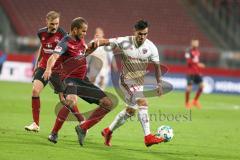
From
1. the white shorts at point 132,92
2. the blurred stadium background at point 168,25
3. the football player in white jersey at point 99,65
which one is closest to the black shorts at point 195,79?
the football player in white jersey at point 99,65

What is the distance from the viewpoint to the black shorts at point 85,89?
1177 cm

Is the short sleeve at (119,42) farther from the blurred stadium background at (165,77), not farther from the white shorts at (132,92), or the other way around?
the blurred stadium background at (165,77)

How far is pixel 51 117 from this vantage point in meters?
16.9

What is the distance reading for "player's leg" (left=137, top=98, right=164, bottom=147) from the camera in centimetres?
1145

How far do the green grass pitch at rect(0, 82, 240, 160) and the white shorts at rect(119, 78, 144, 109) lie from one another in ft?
2.68

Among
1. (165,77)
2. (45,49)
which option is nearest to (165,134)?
(45,49)

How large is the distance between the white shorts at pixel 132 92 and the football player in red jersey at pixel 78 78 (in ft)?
1.21

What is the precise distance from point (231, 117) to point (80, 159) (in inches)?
422

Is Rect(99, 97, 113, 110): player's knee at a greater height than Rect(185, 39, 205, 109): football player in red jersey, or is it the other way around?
Rect(99, 97, 113, 110): player's knee

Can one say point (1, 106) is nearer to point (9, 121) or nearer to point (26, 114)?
point (26, 114)

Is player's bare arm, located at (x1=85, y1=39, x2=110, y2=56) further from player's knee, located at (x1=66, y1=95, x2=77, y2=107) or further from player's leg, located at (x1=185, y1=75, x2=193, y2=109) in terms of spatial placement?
player's leg, located at (x1=185, y1=75, x2=193, y2=109)

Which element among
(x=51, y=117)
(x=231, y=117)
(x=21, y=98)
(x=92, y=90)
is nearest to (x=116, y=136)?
(x=92, y=90)

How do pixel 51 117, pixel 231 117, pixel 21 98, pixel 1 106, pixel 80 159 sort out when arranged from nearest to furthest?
pixel 80 159, pixel 51 117, pixel 1 106, pixel 231 117, pixel 21 98

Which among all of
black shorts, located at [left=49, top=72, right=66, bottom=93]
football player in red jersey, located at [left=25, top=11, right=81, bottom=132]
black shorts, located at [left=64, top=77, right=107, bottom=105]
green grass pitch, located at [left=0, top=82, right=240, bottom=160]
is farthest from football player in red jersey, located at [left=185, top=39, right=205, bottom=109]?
black shorts, located at [left=64, top=77, right=107, bottom=105]
